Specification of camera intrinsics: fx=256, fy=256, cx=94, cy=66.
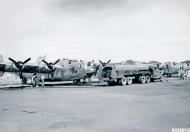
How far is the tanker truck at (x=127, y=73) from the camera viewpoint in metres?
34.5

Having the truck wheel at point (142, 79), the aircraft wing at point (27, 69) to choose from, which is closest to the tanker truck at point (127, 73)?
the truck wheel at point (142, 79)

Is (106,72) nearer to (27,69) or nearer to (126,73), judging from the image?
(126,73)

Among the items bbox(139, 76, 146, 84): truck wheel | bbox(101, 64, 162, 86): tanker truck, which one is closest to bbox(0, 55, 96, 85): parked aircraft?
bbox(101, 64, 162, 86): tanker truck

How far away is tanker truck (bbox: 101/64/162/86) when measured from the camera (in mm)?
34531

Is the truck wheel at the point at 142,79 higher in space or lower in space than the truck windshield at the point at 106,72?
lower

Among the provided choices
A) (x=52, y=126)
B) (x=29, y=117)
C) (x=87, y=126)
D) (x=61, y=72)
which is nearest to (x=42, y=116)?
(x=29, y=117)

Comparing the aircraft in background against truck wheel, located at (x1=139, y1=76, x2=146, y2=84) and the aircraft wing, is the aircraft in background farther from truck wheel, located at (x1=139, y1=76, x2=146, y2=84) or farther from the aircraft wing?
truck wheel, located at (x1=139, y1=76, x2=146, y2=84)

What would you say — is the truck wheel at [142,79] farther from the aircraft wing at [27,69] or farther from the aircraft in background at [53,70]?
the aircraft wing at [27,69]

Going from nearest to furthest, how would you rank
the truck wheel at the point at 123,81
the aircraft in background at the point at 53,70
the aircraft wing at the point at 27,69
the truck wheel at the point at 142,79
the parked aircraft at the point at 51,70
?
the aircraft wing at the point at 27,69 → the parked aircraft at the point at 51,70 → the aircraft in background at the point at 53,70 → the truck wheel at the point at 123,81 → the truck wheel at the point at 142,79

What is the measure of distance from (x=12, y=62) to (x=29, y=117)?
23.1 m

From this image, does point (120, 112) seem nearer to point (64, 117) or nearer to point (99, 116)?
point (99, 116)

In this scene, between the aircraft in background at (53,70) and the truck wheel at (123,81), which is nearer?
the aircraft in background at (53,70)

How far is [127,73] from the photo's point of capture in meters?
36.6

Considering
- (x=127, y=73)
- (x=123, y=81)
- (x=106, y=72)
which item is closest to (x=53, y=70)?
(x=106, y=72)
